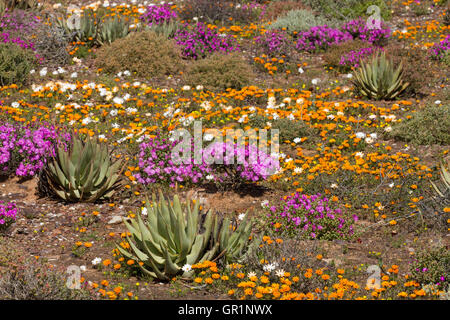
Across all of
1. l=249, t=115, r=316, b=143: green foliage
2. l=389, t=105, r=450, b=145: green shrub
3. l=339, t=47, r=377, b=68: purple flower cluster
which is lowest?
l=249, t=115, r=316, b=143: green foliage

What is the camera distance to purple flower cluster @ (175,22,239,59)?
45.7 ft

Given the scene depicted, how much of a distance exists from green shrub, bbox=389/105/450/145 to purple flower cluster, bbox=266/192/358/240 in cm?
283

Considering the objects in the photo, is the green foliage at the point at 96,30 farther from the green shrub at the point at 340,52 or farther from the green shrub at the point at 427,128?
the green shrub at the point at 427,128

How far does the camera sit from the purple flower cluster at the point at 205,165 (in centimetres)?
852

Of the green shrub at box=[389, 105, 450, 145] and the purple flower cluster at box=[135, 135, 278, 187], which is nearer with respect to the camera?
the purple flower cluster at box=[135, 135, 278, 187]

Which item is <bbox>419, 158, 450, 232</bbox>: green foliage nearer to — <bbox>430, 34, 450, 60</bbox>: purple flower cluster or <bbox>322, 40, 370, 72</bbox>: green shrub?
<bbox>322, 40, 370, 72</bbox>: green shrub

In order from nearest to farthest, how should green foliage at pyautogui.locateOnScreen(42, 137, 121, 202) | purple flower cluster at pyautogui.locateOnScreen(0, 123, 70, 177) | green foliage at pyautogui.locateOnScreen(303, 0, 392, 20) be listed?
green foliage at pyautogui.locateOnScreen(42, 137, 121, 202) < purple flower cluster at pyautogui.locateOnScreen(0, 123, 70, 177) < green foliage at pyautogui.locateOnScreen(303, 0, 392, 20)

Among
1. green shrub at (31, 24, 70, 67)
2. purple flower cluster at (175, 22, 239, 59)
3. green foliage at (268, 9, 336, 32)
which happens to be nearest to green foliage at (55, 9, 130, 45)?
green shrub at (31, 24, 70, 67)

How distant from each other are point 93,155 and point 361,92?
19.1 ft

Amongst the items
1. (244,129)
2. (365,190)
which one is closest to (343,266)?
(365,190)

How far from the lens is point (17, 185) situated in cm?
912

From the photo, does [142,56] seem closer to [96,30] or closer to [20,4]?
[96,30]

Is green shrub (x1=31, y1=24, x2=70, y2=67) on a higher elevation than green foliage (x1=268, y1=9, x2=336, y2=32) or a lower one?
lower

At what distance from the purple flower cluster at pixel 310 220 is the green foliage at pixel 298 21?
7.85 m
